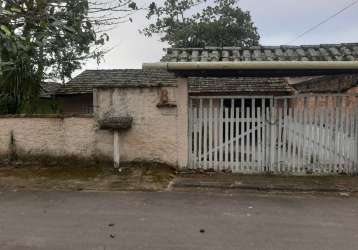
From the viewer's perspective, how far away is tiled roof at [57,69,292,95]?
1892 cm

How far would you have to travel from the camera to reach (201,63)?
8.99 m

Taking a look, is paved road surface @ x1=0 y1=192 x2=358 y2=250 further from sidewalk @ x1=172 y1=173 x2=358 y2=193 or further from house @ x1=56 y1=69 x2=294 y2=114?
house @ x1=56 y1=69 x2=294 y2=114

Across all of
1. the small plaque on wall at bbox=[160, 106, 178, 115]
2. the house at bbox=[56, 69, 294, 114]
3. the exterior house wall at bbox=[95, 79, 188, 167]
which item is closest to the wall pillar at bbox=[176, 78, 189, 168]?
the exterior house wall at bbox=[95, 79, 188, 167]

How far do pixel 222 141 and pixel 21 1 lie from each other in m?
7.11

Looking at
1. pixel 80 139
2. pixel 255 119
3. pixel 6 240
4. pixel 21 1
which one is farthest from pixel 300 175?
Result: pixel 21 1

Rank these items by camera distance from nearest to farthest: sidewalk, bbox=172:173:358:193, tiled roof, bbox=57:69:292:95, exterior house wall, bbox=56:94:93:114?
sidewalk, bbox=172:173:358:193 < tiled roof, bbox=57:69:292:95 < exterior house wall, bbox=56:94:93:114

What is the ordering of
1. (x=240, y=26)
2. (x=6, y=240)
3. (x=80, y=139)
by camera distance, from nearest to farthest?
(x=6, y=240) → (x=80, y=139) → (x=240, y=26)

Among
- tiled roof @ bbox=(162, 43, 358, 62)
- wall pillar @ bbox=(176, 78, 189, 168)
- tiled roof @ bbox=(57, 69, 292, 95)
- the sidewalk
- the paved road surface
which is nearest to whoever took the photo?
the paved road surface

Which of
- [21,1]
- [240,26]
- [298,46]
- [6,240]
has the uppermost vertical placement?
[240,26]

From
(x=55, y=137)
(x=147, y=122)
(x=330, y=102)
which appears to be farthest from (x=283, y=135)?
(x=55, y=137)

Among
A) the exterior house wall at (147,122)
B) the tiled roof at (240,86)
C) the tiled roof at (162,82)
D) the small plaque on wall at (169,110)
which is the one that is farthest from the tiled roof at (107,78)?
the small plaque on wall at (169,110)

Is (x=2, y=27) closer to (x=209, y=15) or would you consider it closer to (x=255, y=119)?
(x=255, y=119)

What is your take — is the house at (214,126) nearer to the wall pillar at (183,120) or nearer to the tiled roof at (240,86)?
the wall pillar at (183,120)

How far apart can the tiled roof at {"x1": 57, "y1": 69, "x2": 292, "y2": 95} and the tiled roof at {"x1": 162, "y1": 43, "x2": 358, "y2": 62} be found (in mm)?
6114
